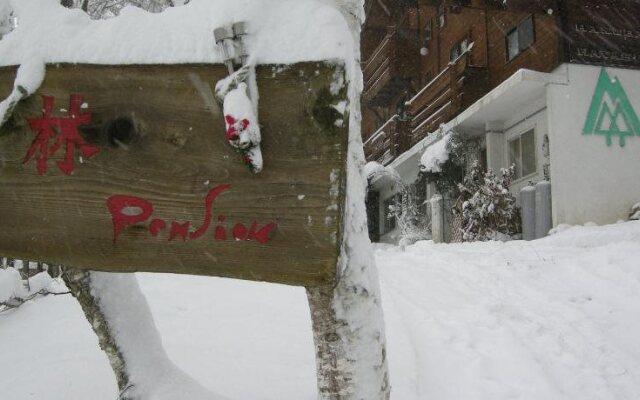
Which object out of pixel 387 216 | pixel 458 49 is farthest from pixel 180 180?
pixel 387 216

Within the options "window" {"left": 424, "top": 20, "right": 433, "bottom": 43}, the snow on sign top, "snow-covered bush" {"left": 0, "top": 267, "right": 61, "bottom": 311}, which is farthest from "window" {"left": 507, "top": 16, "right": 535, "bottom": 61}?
the snow on sign top

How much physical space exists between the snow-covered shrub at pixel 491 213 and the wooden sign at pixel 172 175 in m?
9.80

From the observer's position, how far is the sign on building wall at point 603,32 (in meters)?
10.6

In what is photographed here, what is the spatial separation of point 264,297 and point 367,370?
4330 mm

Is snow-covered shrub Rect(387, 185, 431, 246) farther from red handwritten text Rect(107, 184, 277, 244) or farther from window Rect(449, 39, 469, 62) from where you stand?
red handwritten text Rect(107, 184, 277, 244)

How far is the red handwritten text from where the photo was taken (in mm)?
1273

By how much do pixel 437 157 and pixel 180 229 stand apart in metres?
12.4

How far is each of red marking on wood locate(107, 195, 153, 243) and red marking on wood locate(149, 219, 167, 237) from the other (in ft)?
0.08

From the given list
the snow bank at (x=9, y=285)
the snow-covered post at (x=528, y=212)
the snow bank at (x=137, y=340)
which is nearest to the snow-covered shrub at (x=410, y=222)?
the snow-covered post at (x=528, y=212)

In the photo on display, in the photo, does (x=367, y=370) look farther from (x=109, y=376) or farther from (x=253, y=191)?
(x=109, y=376)

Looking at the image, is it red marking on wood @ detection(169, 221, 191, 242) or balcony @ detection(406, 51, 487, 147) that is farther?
balcony @ detection(406, 51, 487, 147)

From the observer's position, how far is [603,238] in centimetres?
762

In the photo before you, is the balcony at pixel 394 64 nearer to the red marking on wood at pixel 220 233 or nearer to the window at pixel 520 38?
the window at pixel 520 38

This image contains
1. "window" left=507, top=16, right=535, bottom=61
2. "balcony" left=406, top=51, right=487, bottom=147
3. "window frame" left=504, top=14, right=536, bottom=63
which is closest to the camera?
"window frame" left=504, top=14, right=536, bottom=63
